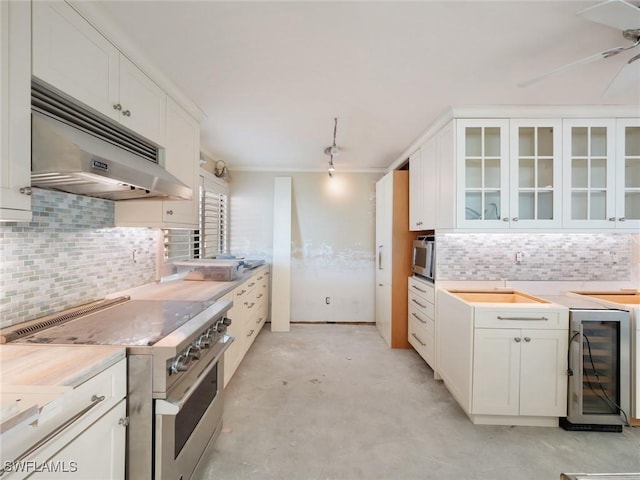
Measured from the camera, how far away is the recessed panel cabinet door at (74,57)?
112 cm

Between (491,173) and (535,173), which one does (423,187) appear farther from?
(535,173)

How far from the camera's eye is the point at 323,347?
347 cm

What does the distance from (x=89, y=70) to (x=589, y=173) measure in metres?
3.55

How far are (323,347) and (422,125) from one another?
2726 millimetres

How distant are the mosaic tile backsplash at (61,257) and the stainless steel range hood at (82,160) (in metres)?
0.14

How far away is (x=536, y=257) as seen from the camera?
265 cm

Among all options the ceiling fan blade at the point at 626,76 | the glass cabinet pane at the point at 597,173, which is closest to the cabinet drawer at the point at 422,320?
the glass cabinet pane at the point at 597,173

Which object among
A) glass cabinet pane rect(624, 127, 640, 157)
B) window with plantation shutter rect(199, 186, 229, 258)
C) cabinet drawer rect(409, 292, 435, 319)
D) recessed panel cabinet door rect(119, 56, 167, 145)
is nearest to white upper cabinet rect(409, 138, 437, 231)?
cabinet drawer rect(409, 292, 435, 319)

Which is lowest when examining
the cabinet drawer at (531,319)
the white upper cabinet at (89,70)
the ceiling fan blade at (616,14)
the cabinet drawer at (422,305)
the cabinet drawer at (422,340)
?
the cabinet drawer at (422,340)

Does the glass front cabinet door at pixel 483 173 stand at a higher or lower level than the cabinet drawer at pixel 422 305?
higher

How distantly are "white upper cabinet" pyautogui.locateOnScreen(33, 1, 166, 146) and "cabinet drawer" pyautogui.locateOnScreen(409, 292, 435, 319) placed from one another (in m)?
2.73

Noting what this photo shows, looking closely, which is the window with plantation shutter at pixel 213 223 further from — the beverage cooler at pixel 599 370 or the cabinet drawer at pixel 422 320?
the beverage cooler at pixel 599 370

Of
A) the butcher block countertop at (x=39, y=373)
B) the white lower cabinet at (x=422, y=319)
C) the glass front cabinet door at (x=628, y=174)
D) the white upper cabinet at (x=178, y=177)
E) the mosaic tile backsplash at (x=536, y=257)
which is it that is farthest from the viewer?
the white lower cabinet at (x=422, y=319)

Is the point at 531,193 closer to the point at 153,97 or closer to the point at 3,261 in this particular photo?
the point at 153,97
